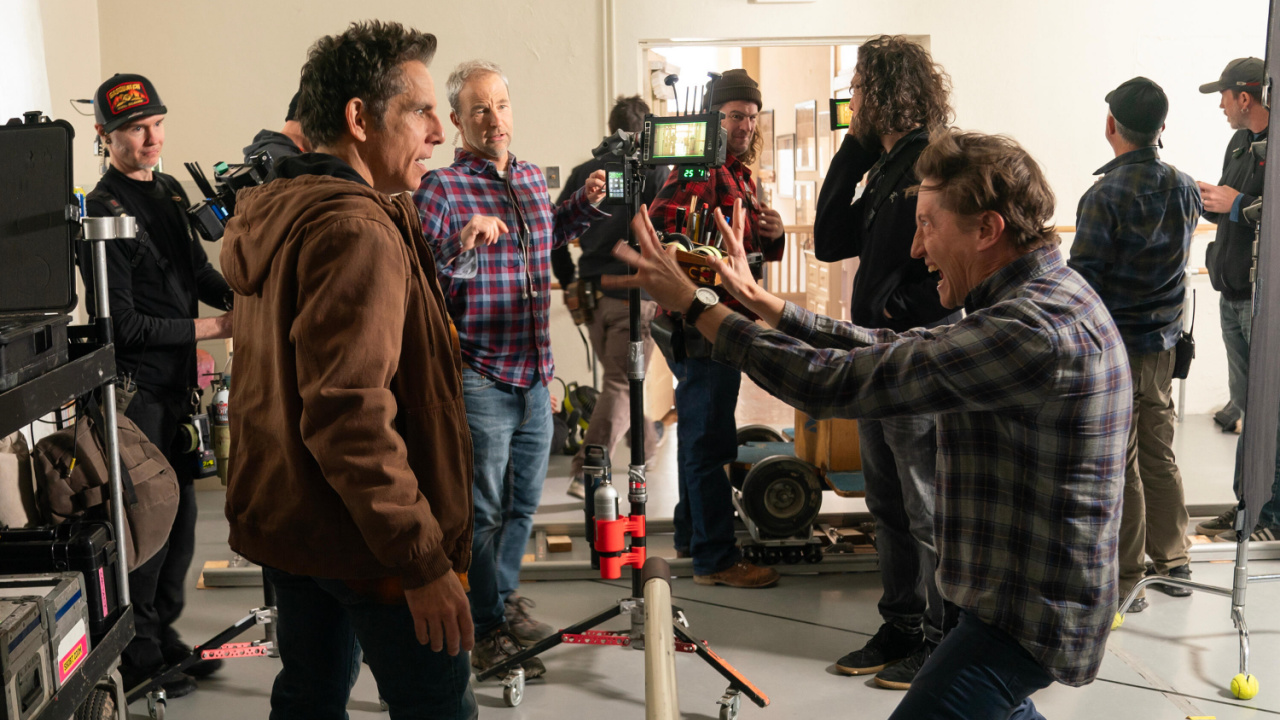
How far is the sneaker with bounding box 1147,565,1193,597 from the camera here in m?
3.45

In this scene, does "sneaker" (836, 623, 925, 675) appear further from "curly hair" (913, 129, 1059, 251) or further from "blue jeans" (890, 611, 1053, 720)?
"curly hair" (913, 129, 1059, 251)

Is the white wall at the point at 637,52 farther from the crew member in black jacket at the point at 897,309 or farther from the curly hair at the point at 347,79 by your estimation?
the curly hair at the point at 347,79

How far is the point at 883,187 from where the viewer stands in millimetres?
2787

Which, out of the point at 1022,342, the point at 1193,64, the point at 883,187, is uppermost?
the point at 1193,64

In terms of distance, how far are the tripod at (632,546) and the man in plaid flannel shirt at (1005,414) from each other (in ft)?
3.40

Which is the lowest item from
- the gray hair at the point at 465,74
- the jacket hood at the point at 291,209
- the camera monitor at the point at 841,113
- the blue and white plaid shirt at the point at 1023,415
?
the blue and white plaid shirt at the point at 1023,415

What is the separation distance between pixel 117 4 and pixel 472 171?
12.9ft

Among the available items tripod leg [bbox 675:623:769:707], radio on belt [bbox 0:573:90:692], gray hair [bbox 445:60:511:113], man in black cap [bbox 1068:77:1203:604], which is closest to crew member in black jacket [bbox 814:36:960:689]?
tripod leg [bbox 675:623:769:707]

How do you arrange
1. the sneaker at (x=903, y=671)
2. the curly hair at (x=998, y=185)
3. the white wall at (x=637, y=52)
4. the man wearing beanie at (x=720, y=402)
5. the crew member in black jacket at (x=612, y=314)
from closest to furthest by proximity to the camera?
the curly hair at (x=998, y=185) → the sneaker at (x=903, y=671) → the man wearing beanie at (x=720, y=402) → the crew member in black jacket at (x=612, y=314) → the white wall at (x=637, y=52)

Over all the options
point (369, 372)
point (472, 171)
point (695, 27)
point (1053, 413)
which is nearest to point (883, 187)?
point (472, 171)

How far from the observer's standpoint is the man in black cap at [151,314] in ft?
8.55

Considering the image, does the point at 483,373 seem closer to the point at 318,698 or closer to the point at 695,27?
the point at 318,698

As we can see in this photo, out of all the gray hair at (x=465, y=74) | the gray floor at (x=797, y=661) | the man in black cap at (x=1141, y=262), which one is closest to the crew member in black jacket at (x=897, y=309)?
the gray floor at (x=797, y=661)

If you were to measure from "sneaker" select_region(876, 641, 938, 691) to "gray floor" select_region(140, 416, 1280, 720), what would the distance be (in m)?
0.03
